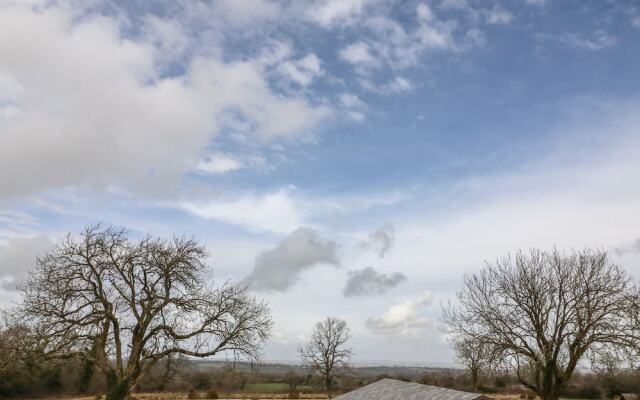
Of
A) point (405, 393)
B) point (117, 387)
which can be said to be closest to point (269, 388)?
point (117, 387)

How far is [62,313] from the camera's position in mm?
24797

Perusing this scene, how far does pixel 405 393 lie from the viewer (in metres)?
20.9

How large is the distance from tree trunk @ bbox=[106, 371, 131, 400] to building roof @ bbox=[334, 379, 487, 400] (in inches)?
425

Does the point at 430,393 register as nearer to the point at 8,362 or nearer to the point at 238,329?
the point at 238,329

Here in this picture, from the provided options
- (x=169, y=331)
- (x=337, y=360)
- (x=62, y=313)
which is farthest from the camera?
(x=337, y=360)

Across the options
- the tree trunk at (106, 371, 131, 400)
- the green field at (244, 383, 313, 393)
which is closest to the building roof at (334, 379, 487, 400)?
the tree trunk at (106, 371, 131, 400)

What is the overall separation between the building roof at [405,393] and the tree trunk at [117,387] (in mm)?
10795

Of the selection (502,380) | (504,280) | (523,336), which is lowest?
(502,380)

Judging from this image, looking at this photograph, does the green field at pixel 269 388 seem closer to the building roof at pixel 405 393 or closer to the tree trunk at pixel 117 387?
the tree trunk at pixel 117 387

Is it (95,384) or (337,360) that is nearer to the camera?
(95,384)

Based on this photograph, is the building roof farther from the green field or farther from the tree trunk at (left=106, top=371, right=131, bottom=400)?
the green field

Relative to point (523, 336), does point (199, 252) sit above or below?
above

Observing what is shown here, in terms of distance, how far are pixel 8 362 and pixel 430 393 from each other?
1967 centimetres

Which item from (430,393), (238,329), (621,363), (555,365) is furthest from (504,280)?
(238,329)
